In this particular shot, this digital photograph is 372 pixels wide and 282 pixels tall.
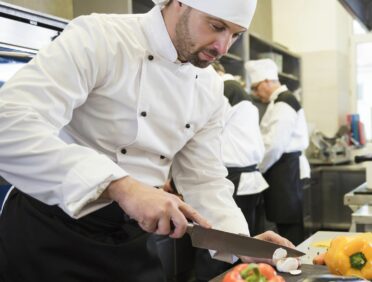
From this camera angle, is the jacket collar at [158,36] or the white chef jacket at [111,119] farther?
the jacket collar at [158,36]

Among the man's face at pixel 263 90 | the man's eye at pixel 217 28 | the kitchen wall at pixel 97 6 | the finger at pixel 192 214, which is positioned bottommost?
the finger at pixel 192 214

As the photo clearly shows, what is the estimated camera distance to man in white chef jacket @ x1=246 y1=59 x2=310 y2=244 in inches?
163

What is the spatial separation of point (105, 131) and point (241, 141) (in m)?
2.13

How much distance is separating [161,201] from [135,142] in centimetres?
43

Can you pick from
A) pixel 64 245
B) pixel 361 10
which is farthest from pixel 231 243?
pixel 361 10

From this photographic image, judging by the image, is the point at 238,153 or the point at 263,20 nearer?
the point at 238,153

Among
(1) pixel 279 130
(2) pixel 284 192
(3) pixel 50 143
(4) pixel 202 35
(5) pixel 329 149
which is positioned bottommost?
(2) pixel 284 192

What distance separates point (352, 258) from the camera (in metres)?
1.42

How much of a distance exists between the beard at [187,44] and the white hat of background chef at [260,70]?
9.87 ft

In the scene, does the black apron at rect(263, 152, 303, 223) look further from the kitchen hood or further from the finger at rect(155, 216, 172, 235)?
the finger at rect(155, 216, 172, 235)

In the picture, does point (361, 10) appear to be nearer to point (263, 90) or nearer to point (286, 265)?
point (263, 90)

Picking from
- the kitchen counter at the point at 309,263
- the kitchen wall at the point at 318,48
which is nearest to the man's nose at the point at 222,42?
the kitchen counter at the point at 309,263

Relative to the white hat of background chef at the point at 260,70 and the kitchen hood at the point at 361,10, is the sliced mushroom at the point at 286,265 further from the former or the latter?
the white hat of background chef at the point at 260,70

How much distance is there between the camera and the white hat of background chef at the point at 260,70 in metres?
4.31
